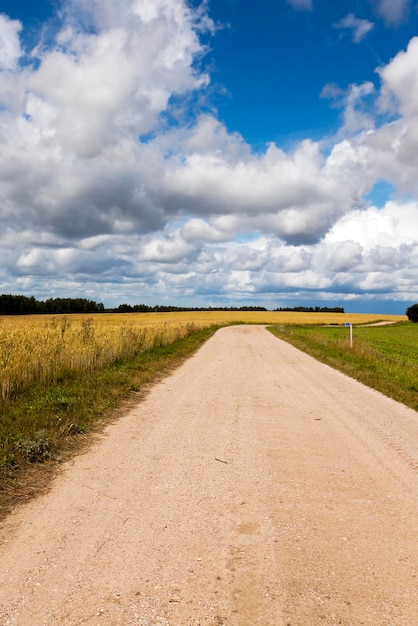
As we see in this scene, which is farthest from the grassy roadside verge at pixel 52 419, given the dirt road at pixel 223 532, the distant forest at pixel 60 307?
the distant forest at pixel 60 307

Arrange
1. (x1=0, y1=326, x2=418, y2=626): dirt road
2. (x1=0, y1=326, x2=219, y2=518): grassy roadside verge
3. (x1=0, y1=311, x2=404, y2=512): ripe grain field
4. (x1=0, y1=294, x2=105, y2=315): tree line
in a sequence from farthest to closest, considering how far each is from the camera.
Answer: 1. (x1=0, y1=294, x2=105, y2=315): tree line
2. (x1=0, y1=311, x2=404, y2=512): ripe grain field
3. (x1=0, y1=326, x2=219, y2=518): grassy roadside verge
4. (x1=0, y1=326, x2=418, y2=626): dirt road

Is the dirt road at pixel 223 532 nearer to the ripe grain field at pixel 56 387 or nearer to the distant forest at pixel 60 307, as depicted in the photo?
the ripe grain field at pixel 56 387

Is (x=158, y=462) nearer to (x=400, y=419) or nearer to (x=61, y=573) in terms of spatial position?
(x=61, y=573)

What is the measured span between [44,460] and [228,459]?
2.61m

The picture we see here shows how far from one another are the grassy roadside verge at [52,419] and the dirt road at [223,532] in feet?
1.26

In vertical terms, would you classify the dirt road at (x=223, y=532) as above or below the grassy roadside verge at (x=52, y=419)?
below

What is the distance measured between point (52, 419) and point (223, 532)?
182 inches

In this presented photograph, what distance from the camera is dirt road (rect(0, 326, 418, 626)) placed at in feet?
10.3

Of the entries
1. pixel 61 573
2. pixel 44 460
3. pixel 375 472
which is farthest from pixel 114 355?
pixel 61 573

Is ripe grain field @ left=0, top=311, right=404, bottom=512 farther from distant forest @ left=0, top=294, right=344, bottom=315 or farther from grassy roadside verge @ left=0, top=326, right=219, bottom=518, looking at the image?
distant forest @ left=0, top=294, right=344, bottom=315

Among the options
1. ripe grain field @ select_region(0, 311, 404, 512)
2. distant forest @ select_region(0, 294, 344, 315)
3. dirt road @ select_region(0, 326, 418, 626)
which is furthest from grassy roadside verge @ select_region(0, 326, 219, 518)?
distant forest @ select_region(0, 294, 344, 315)

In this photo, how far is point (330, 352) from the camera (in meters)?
22.7

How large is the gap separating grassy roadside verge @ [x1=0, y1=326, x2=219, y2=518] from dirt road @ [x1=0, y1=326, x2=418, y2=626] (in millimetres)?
384

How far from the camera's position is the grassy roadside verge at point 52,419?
18.0ft
